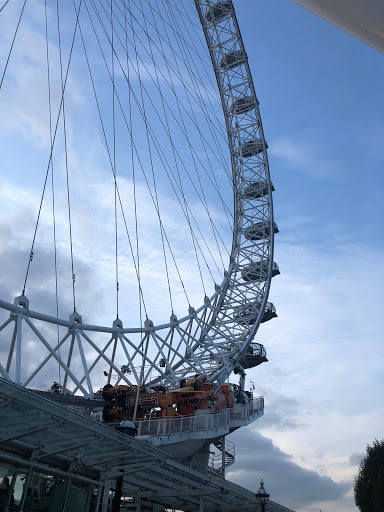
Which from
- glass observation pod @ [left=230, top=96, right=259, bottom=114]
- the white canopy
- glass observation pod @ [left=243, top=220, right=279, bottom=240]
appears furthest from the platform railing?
glass observation pod @ [left=230, top=96, right=259, bottom=114]

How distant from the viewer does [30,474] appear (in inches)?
602

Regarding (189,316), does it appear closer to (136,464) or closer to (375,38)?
(136,464)

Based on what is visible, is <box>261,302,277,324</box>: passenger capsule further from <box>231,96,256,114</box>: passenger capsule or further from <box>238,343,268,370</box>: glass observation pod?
<box>231,96,256,114</box>: passenger capsule

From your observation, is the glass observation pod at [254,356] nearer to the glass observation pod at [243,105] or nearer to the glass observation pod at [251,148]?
the glass observation pod at [251,148]

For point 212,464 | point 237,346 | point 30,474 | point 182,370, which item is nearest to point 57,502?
point 30,474

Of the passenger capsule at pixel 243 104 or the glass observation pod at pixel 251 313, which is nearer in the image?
the glass observation pod at pixel 251 313

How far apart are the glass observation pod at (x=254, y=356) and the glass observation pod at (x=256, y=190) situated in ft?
55.3

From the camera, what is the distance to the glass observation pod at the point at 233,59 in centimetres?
5806

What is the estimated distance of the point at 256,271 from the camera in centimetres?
5797

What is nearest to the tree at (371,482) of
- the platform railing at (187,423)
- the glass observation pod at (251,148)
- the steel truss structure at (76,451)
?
the platform railing at (187,423)

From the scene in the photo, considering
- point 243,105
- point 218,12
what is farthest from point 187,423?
point 218,12

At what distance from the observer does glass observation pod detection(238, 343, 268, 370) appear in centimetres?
5259

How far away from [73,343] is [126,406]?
17.9 ft

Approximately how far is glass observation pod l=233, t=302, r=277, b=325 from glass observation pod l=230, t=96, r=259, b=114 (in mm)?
20887
